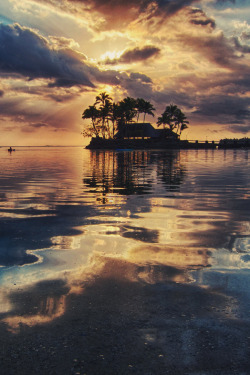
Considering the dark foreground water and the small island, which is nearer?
the dark foreground water

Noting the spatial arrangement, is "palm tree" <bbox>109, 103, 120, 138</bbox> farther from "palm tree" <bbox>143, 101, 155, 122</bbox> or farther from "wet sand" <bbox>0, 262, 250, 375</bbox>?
"wet sand" <bbox>0, 262, 250, 375</bbox>

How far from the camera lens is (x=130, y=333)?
320 centimetres

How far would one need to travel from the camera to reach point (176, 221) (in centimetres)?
859

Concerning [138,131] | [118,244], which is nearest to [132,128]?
[138,131]

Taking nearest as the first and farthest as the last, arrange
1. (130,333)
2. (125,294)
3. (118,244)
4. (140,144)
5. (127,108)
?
(130,333) → (125,294) → (118,244) → (127,108) → (140,144)

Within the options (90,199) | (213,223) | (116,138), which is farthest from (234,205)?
(116,138)

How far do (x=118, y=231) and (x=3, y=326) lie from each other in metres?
4.23

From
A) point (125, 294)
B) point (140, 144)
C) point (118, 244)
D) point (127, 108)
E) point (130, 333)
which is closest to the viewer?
point (130, 333)

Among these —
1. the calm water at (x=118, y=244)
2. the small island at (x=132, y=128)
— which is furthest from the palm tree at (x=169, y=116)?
the calm water at (x=118, y=244)

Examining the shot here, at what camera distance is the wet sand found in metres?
2.75

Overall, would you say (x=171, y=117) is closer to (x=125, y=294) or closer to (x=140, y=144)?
(x=140, y=144)

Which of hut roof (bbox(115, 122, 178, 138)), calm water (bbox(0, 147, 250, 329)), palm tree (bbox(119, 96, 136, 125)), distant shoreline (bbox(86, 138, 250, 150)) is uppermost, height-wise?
palm tree (bbox(119, 96, 136, 125))

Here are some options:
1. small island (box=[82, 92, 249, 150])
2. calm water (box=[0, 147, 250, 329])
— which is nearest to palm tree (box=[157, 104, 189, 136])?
small island (box=[82, 92, 249, 150])

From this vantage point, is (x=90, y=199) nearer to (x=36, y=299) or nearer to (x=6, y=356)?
(x=36, y=299)
